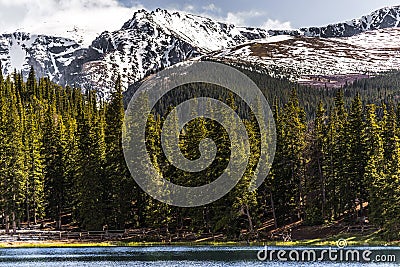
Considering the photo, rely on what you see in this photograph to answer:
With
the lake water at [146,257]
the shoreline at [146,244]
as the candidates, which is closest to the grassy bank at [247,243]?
the shoreline at [146,244]

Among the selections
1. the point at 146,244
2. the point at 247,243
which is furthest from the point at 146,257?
the point at 247,243

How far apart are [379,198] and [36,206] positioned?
43676 millimetres

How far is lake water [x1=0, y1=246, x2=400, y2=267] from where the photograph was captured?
45344 millimetres

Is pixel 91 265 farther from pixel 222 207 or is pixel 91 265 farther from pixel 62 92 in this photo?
pixel 62 92

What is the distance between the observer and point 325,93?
19688cm

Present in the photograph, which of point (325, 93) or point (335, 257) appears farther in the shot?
point (325, 93)

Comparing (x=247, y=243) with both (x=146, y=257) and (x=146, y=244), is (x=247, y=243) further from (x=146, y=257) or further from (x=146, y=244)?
(x=146, y=257)

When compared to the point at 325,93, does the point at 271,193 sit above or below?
below

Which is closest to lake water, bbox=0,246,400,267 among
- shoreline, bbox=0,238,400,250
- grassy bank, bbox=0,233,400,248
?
shoreline, bbox=0,238,400,250

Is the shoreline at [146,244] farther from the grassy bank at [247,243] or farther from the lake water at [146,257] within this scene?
the lake water at [146,257]

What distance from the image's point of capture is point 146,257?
51375mm

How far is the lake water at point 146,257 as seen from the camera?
45.3 meters

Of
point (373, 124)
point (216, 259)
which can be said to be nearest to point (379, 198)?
point (373, 124)

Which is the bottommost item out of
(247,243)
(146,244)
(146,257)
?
(247,243)
